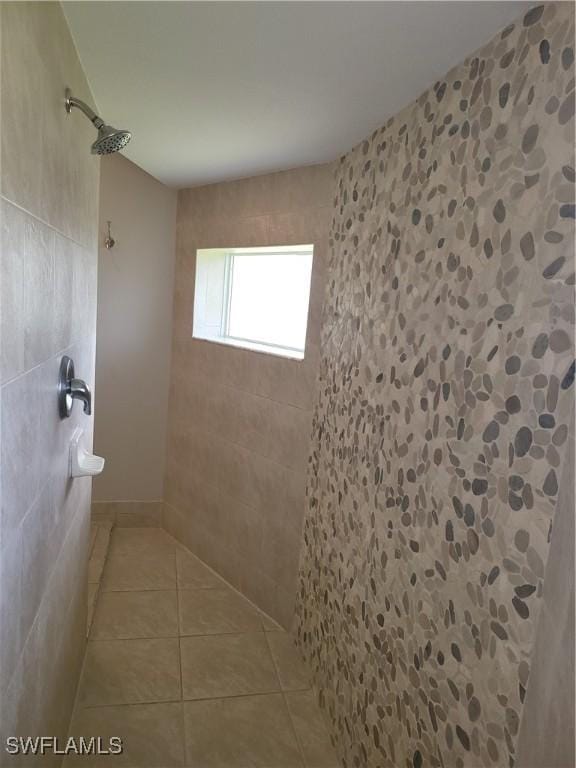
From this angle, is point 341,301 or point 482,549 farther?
point 341,301

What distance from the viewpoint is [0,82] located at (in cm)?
84

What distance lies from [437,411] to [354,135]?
1.15 meters

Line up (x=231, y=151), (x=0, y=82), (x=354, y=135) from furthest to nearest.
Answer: (x=231, y=151) → (x=354, y=135) → (x=0, y=82)

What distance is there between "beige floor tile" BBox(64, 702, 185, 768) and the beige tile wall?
0.76 m

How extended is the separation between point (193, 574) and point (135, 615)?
1.62 ft

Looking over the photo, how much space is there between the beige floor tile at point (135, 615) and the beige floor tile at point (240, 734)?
0.50 metres

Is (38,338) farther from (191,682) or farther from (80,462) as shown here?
(191,682)

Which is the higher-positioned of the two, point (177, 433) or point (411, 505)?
point (411, 505)

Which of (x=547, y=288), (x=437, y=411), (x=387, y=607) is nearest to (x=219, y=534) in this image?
(x=387, y=607)

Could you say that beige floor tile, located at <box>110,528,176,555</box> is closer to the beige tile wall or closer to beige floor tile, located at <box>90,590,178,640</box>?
the beige tile wall

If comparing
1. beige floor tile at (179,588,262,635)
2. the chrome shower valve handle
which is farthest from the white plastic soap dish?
beige floor tile at (179,588,262,635)

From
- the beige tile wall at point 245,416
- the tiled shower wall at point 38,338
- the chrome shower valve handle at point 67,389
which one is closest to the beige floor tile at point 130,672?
the tiled shower wall at point 38,338

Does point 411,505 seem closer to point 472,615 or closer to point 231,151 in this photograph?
point 472,615

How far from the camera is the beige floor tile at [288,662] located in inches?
90.5
